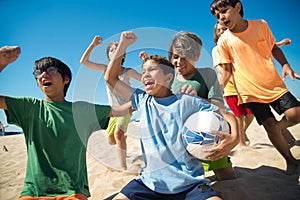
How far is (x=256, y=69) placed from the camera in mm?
2877

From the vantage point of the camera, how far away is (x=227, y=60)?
9.96 feet

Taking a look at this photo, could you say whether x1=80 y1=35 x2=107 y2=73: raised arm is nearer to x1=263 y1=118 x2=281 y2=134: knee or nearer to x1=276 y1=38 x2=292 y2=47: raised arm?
x1=263 y1=118 x2=281 y2=134: knee

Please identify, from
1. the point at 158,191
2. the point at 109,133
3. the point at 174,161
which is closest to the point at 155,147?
the point at 174,161

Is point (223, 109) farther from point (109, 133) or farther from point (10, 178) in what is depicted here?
point (10, 178)

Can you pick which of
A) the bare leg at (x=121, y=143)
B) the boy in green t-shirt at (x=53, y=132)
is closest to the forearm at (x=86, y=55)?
the boy in green t-shirt at (x=53, y=132)

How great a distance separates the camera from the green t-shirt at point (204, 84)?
95.4 inches

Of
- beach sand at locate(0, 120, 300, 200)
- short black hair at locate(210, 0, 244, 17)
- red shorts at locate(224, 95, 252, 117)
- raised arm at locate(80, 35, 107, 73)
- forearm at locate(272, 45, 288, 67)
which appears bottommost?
beach sand at locate(0, 120, 300, 200)

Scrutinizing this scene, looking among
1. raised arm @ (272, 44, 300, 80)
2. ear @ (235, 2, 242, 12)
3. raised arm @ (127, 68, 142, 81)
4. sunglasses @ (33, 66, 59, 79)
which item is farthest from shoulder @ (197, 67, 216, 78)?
sunglasses @ (33, 66, 59, 79)

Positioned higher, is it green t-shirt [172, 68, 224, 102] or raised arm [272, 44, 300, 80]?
raised arm [272, 44, 300, 80]

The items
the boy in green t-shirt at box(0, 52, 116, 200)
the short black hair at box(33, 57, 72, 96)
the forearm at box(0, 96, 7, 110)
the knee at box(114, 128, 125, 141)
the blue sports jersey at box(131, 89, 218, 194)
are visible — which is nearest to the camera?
the blue sports jersey at box(131, 89, 218, 194)

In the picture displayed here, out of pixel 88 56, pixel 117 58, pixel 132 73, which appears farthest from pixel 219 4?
pixel 88 56

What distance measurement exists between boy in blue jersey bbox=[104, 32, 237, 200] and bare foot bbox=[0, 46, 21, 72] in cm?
89

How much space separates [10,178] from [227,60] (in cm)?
398

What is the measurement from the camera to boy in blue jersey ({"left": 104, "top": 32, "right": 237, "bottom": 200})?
6.01 ft
